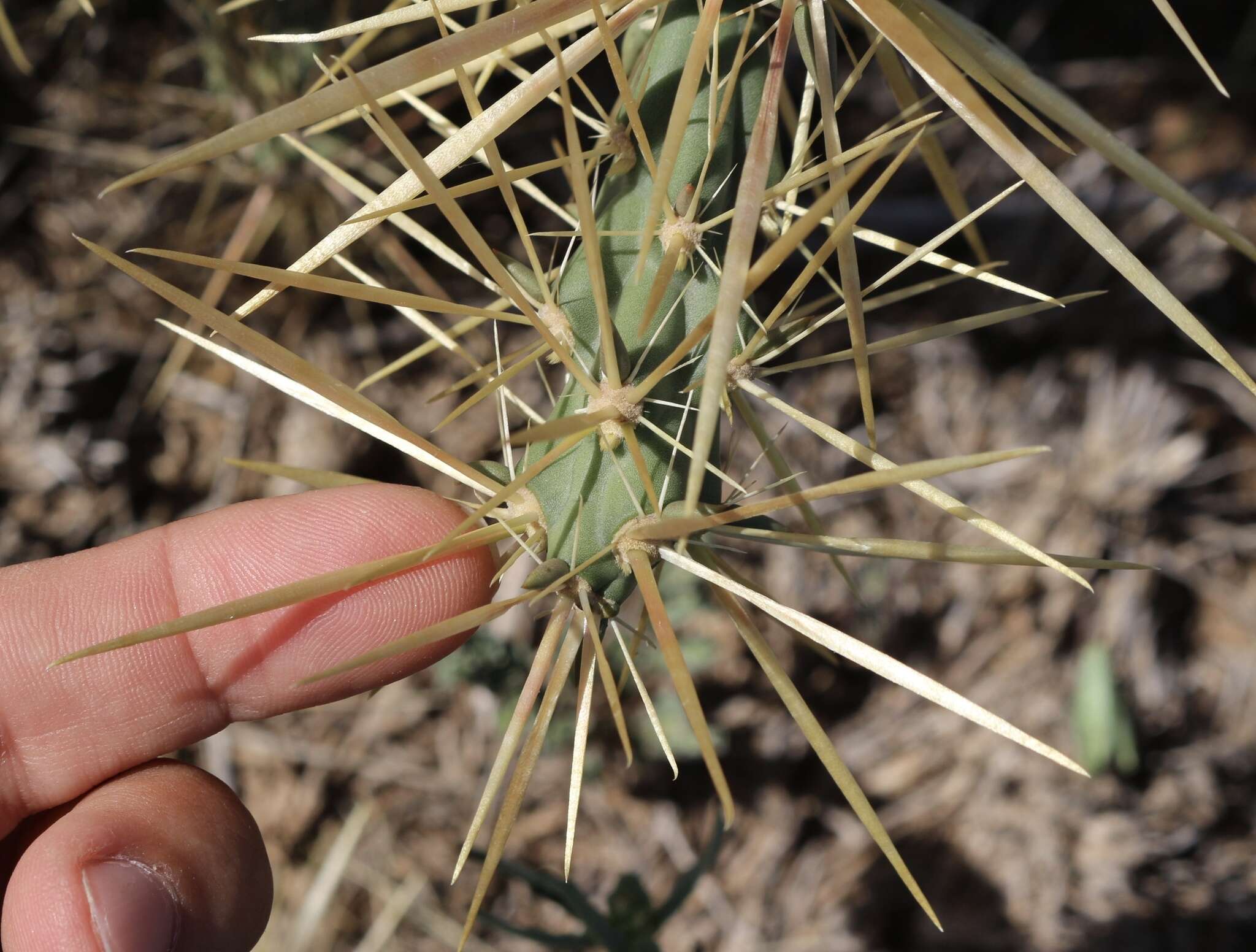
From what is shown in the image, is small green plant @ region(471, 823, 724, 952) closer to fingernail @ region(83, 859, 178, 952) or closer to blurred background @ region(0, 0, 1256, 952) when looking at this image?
fingernail @ region(83, 859, 178, 952)

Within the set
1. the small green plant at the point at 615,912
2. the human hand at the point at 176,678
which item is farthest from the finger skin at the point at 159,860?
the small green plant at the point at 615,912

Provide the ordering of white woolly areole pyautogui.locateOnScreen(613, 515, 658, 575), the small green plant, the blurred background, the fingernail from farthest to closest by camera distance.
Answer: the blurred background → the small green plant → the fingernail → white woolly areole pyautogui.locateOnScreen(613, 515, 658, 575)

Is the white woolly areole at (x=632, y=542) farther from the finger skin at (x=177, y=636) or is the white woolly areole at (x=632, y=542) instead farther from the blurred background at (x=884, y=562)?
the blurred background at (x=884, y=562)

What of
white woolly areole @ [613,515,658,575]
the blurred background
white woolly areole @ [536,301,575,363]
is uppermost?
white woolly areole @ [536,301,575,363]

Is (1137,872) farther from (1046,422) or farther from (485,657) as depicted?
(485,657)

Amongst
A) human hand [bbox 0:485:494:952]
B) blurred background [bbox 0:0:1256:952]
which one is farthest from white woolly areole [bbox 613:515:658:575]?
blurred background [bbox 0:0:1256:952]

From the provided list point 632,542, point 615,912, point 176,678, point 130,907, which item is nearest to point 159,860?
point 130,907

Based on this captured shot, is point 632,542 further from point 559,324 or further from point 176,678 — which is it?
point 176,678
